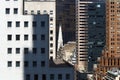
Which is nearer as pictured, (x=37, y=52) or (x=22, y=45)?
(x=22, y=45)

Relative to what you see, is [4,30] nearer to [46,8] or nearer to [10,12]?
[10,12]

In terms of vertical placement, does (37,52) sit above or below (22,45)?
below

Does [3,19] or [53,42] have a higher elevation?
[3,19]

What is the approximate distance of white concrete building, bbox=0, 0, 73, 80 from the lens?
84.9 meters

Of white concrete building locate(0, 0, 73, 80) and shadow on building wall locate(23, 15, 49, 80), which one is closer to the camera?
white concrete building locate(0, 0, 73, 80)

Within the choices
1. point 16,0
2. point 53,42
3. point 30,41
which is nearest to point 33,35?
point 30,41

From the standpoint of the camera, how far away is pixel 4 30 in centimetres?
8494

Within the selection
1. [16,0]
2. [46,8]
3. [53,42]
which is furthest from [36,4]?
[16,0]

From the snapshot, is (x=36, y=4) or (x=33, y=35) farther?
(x=36, y=4)

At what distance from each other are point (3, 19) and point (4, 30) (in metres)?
2.02

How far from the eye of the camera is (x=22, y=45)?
279ft

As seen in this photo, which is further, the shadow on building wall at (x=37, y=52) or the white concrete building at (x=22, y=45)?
the shadow on building wall at (x=37, y=52)

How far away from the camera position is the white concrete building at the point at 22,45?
84.9 metres

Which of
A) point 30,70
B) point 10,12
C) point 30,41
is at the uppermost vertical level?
point 10,12
